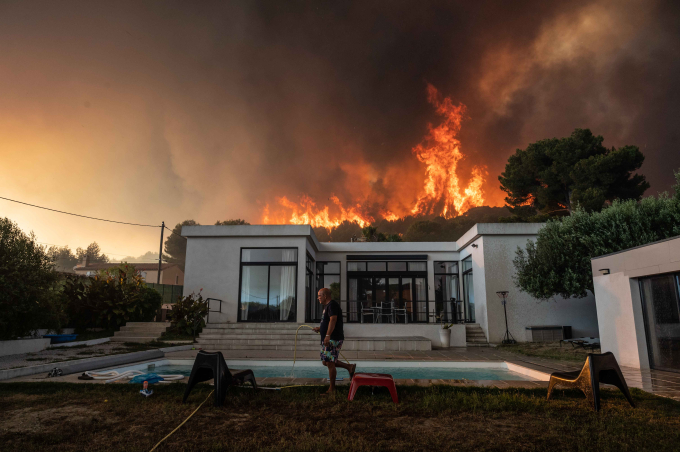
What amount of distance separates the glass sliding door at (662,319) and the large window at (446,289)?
30.0 ft

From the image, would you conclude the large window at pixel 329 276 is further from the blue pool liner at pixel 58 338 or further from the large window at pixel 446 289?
the blue pool liner at pixel 58 338

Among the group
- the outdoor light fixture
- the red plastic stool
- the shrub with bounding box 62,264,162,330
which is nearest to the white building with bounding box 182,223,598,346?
the outdoor light fixture

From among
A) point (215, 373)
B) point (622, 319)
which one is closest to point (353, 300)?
point (622, 319)

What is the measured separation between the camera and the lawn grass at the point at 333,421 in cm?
299

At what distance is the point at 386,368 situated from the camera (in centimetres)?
817

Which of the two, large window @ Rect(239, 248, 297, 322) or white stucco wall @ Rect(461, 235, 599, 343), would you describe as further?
large window @ Rect(239, 248, 297, 322)

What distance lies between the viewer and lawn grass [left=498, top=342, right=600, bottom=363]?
29.9 feet

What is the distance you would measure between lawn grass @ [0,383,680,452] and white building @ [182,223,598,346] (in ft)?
28.2

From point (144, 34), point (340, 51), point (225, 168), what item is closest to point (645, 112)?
point (340, 51)

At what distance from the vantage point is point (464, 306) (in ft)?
53.5

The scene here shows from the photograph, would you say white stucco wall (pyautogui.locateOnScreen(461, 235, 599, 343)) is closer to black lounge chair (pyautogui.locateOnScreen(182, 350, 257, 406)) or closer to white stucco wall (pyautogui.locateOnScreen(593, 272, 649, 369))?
white stucco wall (pyautogui.locateOnScreen(593, 272, 649, 369))

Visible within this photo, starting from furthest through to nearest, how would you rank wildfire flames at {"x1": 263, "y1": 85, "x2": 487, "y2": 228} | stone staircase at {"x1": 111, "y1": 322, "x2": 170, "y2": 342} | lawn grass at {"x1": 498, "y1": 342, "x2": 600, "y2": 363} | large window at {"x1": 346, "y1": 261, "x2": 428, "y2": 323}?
wildfire flames at {"x1": 263, "y1": 85, "x2": 487, "y2": 228}, large window at {"x1": 346, "y1": 261, "x2": 428, "y2": 323}, stone staircase at {"x1": 111, "y1": 322, "x2": 170, "y2": 342}, lawn grass at {"x1": 498, "y1": 342, "x2": 600, "y2": 363}

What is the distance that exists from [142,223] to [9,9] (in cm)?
1825

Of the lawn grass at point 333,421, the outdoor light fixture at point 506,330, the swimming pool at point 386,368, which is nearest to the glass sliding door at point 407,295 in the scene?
the outdoor light fixture at point 506,330
